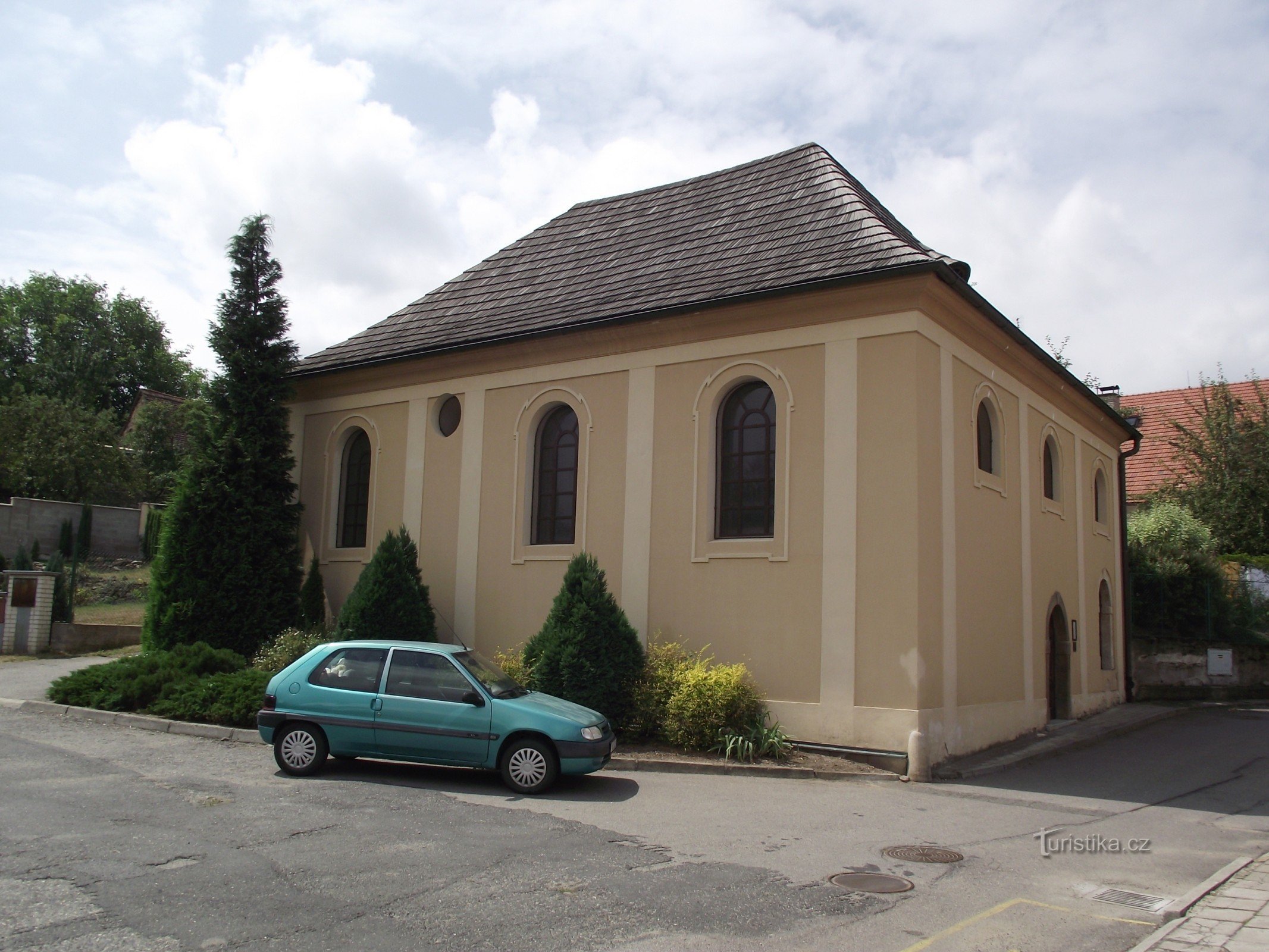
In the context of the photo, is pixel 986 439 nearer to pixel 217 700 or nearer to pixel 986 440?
pixel 986 440

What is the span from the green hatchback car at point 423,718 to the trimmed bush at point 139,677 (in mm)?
4261

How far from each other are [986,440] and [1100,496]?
25.7ft

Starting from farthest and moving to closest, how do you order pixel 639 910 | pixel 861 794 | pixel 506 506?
pixel 506 506, pixel 861 794, pixel 639 910

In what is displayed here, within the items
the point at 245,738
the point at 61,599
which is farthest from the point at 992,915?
the point at 61,599

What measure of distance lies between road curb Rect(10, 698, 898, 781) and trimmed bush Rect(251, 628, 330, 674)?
7.11ft

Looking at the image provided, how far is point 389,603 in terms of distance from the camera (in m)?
15.2

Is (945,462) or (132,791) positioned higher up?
(945,462)

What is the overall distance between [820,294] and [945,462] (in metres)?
2.77

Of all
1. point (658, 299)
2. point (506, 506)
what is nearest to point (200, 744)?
point (506, 506)

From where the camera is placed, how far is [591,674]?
43.1 feet

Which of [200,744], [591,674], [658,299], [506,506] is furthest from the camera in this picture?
[506,506]

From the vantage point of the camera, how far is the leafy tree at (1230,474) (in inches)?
1113

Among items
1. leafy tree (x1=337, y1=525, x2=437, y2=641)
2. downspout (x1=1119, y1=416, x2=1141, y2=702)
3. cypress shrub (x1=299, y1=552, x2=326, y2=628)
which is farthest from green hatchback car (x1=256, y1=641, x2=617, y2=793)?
downspout (x1=1119, y1=416, x2=1141, y2=702)

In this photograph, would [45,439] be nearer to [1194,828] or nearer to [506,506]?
[506,506]
